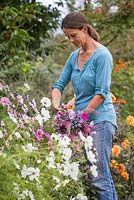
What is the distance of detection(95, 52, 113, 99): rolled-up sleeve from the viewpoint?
361cm

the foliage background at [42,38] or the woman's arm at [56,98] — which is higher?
the foliage background at [42,38]

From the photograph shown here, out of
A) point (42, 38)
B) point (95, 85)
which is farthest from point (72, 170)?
point (42, 38)

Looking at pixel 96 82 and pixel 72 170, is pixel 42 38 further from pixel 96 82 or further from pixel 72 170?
pixel 72 170

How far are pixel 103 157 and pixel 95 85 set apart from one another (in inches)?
19.6

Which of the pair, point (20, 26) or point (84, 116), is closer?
point (84, 116)

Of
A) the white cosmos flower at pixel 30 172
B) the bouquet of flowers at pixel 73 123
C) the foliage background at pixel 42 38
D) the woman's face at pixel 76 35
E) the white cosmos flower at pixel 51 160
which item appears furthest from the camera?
the foliage background at pixel 42 38

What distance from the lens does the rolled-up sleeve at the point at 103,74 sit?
361cm

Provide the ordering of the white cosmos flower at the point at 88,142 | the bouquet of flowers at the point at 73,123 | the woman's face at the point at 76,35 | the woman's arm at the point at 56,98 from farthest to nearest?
the woman's arm at the point at 56,98, the woman's face at the point at 76,35, the bouquet of flowers at the point at 73,123, the white cosmos flower at the point at 88,142

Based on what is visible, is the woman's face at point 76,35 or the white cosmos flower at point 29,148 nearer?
the white cosmos flower at point 29,148

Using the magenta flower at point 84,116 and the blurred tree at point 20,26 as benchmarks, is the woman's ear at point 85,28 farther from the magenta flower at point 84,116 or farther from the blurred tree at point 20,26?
the blurred tree at point 20,26

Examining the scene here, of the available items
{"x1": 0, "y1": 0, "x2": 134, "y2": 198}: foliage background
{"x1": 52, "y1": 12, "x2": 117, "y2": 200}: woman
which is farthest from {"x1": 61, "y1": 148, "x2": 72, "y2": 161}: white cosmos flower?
{"x1": 0, "y1": 0, "x2": 134, "y2": 198}: foliage background

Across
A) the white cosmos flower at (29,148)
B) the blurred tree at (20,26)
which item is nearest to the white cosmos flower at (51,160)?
the white cosmos flower at (29,148)

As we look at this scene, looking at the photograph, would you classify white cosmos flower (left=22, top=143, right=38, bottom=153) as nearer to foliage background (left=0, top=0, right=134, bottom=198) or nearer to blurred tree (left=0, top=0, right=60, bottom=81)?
foliage background (left=0, top=0, right=134, bottom=198)

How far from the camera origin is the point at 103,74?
3607 millimetres
